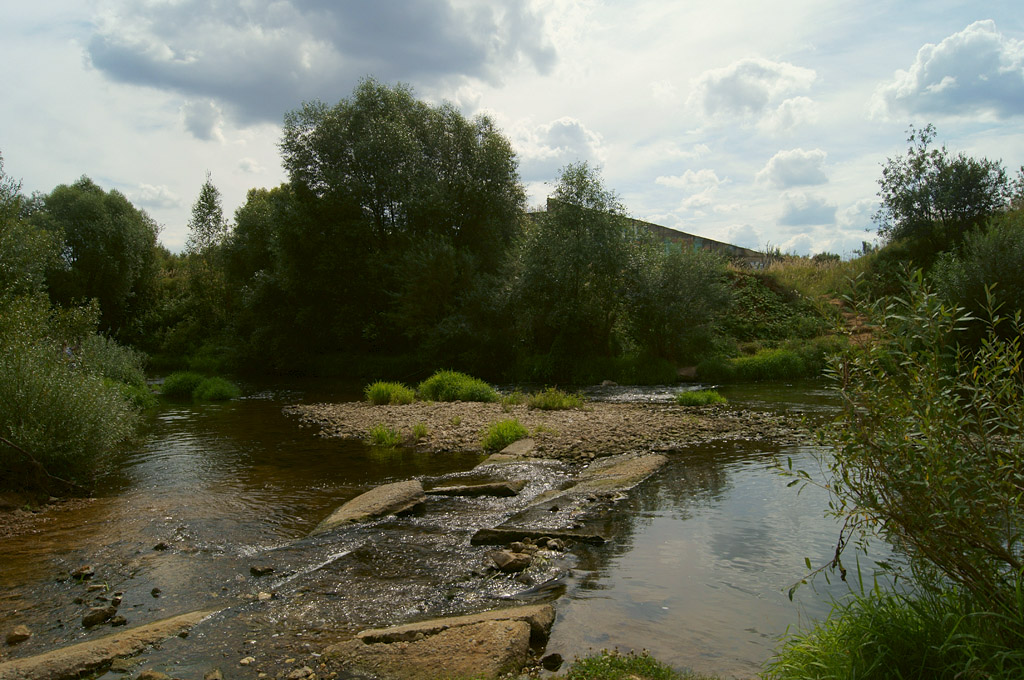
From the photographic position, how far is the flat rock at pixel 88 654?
15.3ft

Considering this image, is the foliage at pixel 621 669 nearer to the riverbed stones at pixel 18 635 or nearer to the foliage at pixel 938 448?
the foliage at pixel 938 448

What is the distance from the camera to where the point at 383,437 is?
1440cm

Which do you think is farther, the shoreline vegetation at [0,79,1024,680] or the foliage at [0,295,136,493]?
the foliage at [0,295,136,493]

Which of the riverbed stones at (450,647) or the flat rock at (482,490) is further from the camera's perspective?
the flat rock at (482,490)

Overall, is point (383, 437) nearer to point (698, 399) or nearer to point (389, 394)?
point (389, 394)

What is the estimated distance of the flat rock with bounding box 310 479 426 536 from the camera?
853cm

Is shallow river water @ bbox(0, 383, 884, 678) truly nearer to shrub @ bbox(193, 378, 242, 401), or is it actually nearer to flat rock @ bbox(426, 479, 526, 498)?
flat rock @ bbox(426, 479, 526, 498)

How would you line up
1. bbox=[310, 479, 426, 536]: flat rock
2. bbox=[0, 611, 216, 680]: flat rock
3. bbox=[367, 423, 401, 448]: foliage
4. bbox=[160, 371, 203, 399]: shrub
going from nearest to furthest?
bbox=[0, 611, 216, 680]: flat rock
bbox=[310, 479, 426, 536]: flat rock
bbox=[367, 423, 401, 448]: foliage
bbox=[160, 371, 203, 399]: shrub

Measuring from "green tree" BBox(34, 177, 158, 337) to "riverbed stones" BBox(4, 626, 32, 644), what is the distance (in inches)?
1549

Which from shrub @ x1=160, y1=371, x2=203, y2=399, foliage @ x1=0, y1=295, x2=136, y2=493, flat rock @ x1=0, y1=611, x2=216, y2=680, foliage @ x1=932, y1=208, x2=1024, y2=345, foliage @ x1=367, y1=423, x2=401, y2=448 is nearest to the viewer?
flat rock @ x1=0, y1=611, x2=216, y2=680

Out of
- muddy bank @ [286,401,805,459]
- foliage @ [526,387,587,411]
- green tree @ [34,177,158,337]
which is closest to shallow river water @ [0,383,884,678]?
muddy bank @ [286,401,805,459]

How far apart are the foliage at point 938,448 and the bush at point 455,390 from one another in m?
16.4

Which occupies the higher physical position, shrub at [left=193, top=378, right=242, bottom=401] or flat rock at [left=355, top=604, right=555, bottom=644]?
shrub at [left=193, top=378, right=242, bottom=401]

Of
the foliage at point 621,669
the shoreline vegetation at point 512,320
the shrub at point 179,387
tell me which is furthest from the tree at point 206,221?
the foliage at point 621,669
